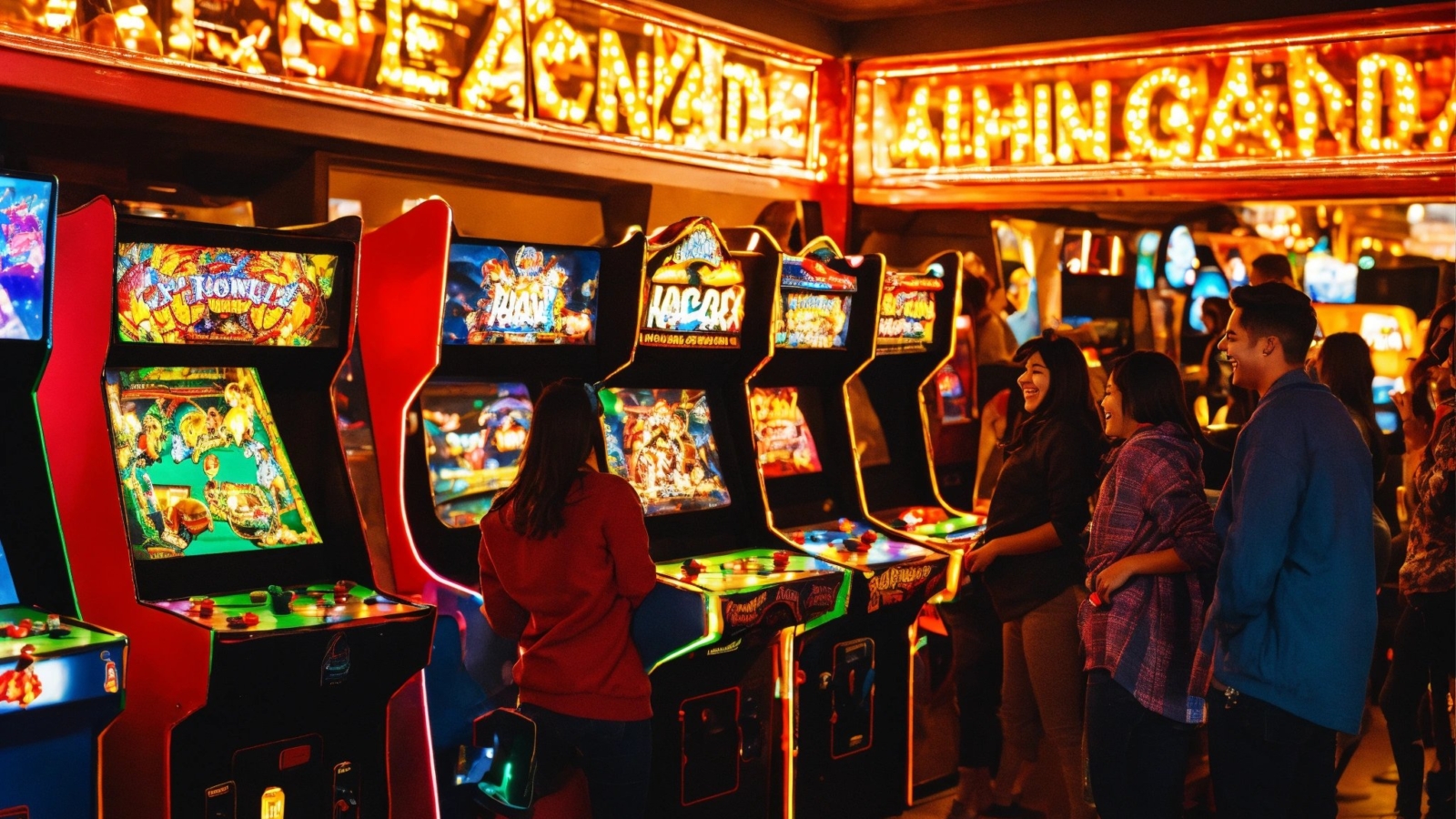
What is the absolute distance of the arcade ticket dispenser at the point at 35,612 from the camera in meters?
2.40

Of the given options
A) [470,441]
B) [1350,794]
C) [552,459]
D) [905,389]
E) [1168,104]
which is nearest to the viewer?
[552,459]

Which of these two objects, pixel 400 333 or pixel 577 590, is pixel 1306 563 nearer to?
pixel 577 590

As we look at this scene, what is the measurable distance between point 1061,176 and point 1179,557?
3286mm

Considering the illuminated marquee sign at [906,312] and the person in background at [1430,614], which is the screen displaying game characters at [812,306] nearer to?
the illuminated marquee sign at [906,312]

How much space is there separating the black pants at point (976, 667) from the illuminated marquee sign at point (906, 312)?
919mm

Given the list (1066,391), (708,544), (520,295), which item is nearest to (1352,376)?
(1066,391)

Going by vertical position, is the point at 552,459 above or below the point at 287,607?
above

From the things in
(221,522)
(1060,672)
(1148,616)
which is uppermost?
(221,522)

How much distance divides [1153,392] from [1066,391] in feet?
1.84

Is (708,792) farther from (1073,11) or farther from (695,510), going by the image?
(1073,11)

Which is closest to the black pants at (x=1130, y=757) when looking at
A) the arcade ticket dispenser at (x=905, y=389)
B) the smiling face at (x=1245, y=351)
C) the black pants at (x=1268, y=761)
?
the black pants at (x=1268, y=761)

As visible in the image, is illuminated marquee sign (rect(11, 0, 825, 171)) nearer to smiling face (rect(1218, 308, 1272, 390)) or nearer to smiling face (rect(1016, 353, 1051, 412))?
smiling face (rect(1016, 353, 1051, 412))

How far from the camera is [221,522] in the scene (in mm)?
3090

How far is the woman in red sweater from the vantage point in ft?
9.52
